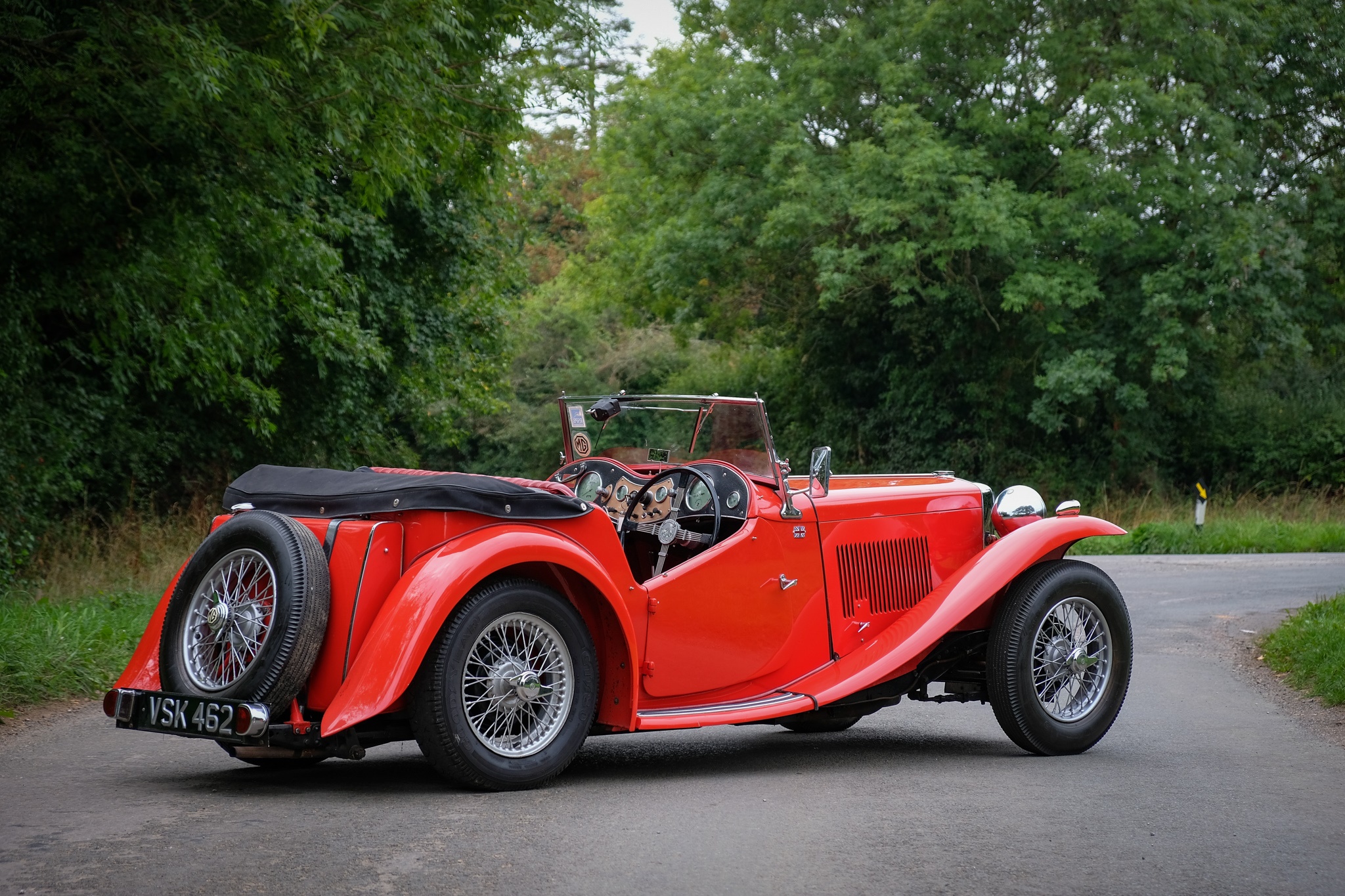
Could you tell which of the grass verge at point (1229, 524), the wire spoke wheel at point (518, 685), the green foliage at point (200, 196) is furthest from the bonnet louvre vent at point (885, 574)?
the grass verge at point (1229, 524)

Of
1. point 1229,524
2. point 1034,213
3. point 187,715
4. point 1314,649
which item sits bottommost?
point 1314,649

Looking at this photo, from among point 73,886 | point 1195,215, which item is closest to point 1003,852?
point 73,886

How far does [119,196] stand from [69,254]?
1.02 meters

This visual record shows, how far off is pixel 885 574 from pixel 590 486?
5.40 feet

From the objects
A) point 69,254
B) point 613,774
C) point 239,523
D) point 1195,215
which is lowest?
point 613,774

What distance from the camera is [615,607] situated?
20.1ft

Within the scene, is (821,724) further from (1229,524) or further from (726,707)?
(1229,524)

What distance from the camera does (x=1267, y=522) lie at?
76.9 ft

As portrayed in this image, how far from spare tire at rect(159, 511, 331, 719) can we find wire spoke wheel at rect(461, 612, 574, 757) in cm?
67

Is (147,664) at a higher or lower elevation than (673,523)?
lower

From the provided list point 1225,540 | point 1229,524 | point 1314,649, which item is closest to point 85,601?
point 1314,649

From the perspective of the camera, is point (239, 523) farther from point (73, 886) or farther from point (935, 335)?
point (935, 335)

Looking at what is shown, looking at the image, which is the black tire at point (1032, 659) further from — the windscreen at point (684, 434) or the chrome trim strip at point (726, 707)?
the windscreen at point (684, 434)

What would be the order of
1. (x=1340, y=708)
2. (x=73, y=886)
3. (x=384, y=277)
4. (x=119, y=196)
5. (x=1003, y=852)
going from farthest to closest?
(x=384, y=277)
(x=119, y=196)
(x=1340, y=708)
(x=1003, y=852)
(x=73, y=886)
